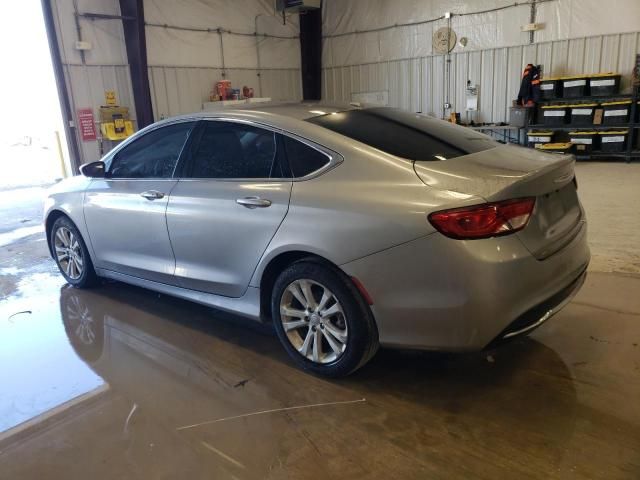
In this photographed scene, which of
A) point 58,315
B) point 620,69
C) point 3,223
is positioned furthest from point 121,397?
point 620,69

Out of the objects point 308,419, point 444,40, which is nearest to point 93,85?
point 444,40

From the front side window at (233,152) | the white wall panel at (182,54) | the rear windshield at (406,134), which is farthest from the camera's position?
the white wall panel at (182,54)

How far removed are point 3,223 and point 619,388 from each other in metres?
7.58

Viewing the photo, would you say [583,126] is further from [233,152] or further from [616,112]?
[233,152]

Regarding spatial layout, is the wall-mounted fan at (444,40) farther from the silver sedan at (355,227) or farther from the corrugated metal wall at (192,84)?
the silver sedan at (355,227)

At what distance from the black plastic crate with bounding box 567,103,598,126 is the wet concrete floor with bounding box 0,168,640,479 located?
7.21 m

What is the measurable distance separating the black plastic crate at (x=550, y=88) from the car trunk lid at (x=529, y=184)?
810 cm

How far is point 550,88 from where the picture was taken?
970 centimetres

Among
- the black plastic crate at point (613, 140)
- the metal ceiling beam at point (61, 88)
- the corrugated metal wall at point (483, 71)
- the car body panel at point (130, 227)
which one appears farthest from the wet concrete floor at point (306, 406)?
the corrugated metal wall at point (483, 71)

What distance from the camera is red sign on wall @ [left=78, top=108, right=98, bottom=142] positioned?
9.36 metres

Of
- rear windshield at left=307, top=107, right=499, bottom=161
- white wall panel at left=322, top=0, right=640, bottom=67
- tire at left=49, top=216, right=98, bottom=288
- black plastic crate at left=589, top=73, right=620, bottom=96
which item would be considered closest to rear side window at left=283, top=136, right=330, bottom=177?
rear windshield at left=307, top=107, right=499, bottom=161

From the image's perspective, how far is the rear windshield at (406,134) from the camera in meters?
2.47

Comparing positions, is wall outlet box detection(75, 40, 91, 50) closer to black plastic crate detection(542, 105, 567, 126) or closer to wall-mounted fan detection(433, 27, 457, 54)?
wall-mounted fan detection(433, 27, 457, 54)

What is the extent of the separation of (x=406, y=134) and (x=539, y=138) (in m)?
8.43
